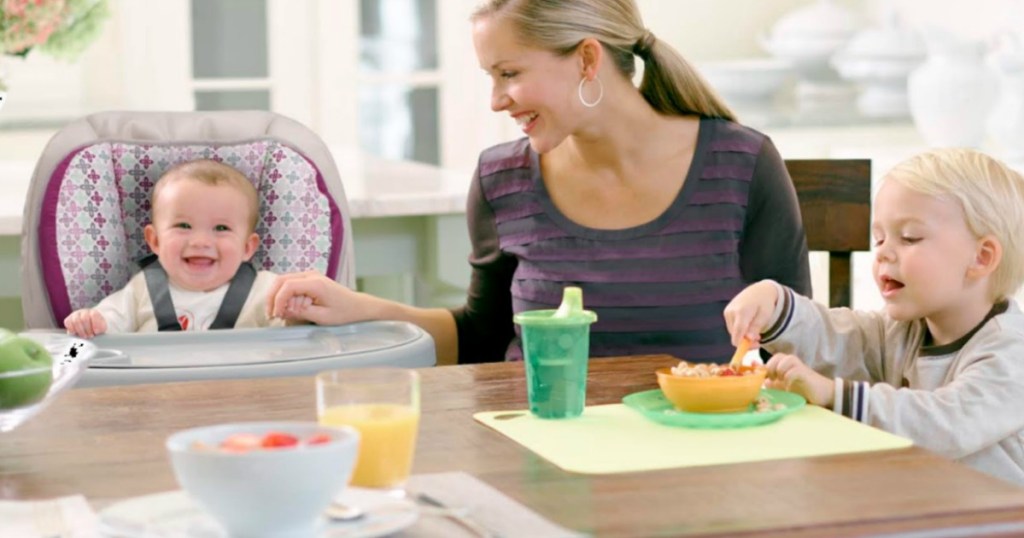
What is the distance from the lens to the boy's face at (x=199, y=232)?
2416 mm

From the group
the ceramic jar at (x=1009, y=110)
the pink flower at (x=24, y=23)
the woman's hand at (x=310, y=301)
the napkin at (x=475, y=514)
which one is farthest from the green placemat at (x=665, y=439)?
the ceramic jar at (x=1009, y=110)

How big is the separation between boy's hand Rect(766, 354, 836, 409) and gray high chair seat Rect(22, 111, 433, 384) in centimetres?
99

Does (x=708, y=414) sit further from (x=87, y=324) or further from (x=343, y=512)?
(x=87, y=324)

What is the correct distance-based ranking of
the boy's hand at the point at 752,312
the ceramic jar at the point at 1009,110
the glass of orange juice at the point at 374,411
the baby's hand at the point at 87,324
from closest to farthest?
the glass of orange juice at the point at 374,411 → the boy's hand at the point at 752,312 → the baby's hand at the point at 87,324 → the ceramic jar at the point at 1009,110

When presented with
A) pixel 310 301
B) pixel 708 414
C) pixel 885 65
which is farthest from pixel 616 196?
pixel 885 65

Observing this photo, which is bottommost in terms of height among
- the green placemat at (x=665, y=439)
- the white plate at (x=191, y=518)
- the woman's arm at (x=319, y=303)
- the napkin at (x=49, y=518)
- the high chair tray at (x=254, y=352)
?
the high chair tray at (x=254, y=352)

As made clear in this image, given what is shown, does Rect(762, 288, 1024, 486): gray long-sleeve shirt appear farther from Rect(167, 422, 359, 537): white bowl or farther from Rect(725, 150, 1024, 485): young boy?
Rect(167, 422, 359, 537): white bowl

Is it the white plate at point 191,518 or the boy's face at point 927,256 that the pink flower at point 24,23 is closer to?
the boy's face at point 927,256

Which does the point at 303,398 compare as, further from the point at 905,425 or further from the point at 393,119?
the point at 393,119

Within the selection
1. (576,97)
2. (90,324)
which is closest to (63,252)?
(90,324)

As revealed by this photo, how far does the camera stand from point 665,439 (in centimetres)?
152

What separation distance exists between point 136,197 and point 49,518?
1318 mm

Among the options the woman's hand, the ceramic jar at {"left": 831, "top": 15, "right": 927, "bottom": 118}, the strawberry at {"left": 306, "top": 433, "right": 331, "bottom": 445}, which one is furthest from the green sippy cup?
the ceramic jar at {"left": 831, "top": 15, "right": 927, "bottom": 118}

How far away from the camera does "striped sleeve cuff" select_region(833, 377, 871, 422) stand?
166cm
